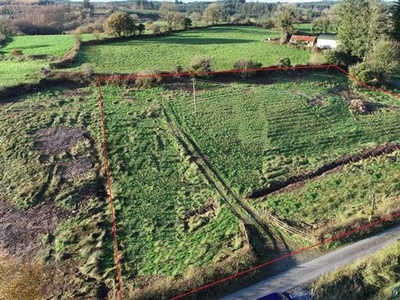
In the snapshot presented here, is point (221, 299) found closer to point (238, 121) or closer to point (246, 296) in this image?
point (246, 296)

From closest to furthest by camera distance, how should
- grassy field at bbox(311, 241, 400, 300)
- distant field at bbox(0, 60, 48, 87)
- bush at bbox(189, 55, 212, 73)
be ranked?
grassy field at bbox(311, 241, 400, 300), distant field at bbox(0, 60, 48, 87), bush at bbox(189, 55, 212, 73)

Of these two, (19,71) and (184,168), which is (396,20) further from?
(19,71)

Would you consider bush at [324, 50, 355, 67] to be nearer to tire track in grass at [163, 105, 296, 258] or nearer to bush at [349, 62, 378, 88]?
bush at [349, 62, 378, 88]

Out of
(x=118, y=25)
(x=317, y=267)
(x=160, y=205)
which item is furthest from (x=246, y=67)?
(x=317, y=267)

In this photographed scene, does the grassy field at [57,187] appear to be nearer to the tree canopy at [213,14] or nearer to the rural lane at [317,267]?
the rural lane at [317,267]

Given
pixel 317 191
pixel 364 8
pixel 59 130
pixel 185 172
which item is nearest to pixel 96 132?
pixel 59 130

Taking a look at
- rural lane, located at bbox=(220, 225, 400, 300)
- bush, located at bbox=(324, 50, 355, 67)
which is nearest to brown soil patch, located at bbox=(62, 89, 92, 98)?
rural lane, located at bbox=(220, 225, 400, 300)
